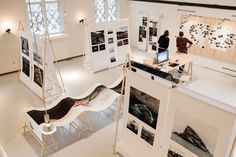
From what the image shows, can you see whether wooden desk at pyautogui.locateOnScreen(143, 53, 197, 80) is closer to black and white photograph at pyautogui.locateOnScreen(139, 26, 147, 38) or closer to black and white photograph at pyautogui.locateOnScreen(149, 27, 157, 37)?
black and white photograph at pyautogui.locateOnScreen(149, 27, 157, 37)

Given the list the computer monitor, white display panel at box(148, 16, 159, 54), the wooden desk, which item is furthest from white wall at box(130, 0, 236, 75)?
the computer monitor

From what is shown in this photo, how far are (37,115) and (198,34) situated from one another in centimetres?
638

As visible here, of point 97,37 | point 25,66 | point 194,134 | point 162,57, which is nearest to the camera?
point 194,134

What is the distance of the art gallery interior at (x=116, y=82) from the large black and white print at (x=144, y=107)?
0.02 metres

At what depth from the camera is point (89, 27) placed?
25.4 feet

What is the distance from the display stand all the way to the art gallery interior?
0.01 m

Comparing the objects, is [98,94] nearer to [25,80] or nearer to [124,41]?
[25,80]

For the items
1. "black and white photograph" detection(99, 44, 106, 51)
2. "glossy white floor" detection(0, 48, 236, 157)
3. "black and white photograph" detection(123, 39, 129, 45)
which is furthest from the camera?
"black and white photograph" detection(123, 39, 129, 45)

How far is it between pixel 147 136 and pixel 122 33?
5440 mm

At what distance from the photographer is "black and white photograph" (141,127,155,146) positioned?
12.9 ft

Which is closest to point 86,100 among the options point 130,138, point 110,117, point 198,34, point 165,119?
point 110,117

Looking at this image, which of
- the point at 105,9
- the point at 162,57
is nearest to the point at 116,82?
the point at 162,57

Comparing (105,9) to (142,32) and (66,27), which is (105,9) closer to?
(142,32)

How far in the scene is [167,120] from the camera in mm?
3586
